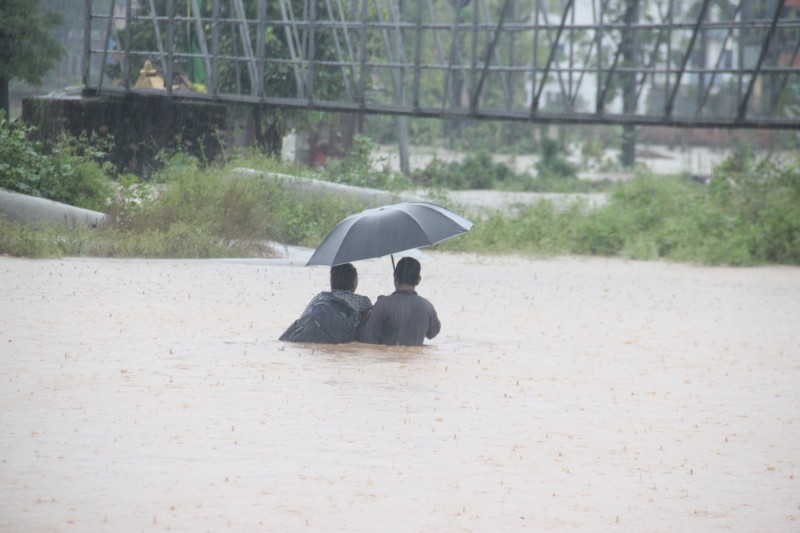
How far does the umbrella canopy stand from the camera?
31.6 ft

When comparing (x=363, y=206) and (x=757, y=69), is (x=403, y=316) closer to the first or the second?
(x=757, y=69)

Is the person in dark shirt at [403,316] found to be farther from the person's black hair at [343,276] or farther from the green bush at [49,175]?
the green bush at [49,175]

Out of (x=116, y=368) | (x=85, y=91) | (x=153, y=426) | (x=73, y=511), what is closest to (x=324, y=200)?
(x=85, y=91)

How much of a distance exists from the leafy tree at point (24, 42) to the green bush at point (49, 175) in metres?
9.53

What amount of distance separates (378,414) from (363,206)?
10.6m

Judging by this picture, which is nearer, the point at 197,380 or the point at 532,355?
the point at 197,380

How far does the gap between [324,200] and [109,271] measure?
503cm

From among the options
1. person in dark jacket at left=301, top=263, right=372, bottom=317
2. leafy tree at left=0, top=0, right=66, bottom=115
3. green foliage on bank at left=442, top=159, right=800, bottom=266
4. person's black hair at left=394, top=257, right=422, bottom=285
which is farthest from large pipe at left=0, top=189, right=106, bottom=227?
leafy tree at left=0, top=0, right=66, bottom=115

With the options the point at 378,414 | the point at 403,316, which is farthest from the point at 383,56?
the point at 378,414

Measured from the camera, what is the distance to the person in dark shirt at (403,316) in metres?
9.53

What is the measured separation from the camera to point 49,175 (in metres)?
16.3

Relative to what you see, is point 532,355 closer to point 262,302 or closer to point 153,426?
point 262,302

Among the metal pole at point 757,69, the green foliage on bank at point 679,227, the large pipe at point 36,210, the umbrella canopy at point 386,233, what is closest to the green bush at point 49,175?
the large pipe at point 36,210

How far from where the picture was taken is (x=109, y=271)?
13.4 m
